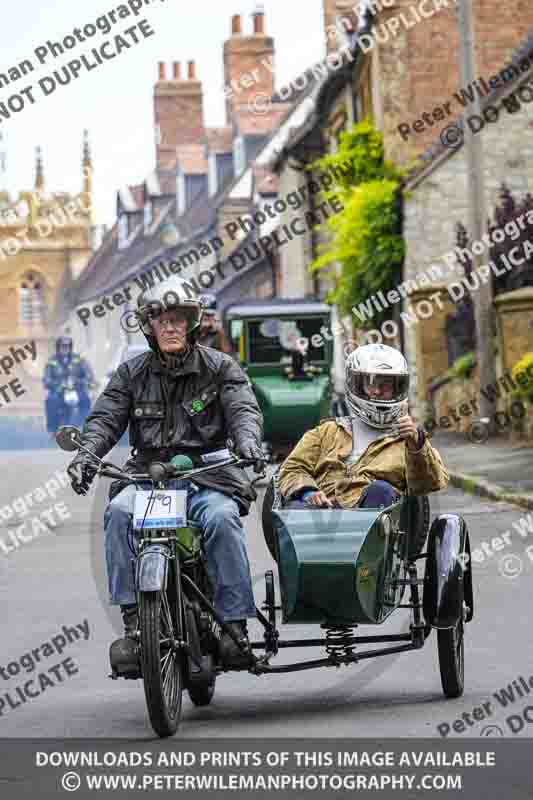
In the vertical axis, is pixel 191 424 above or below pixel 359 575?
above

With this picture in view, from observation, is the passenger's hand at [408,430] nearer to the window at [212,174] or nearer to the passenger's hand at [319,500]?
the passenger's hand at [319,500]

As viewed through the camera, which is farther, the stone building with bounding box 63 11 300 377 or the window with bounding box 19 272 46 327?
the window with bounding box 19 272 46 327

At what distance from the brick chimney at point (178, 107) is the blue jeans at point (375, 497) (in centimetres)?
7430

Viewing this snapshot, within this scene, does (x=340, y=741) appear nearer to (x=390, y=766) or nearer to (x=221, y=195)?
(x=390, y=766)

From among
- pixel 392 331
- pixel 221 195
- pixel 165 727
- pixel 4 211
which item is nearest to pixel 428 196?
pixel 392 331

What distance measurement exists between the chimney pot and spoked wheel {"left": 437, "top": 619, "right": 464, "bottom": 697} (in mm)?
59639

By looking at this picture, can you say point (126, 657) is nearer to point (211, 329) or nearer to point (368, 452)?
point (368, 452)

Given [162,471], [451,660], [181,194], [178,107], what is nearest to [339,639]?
[451,660]

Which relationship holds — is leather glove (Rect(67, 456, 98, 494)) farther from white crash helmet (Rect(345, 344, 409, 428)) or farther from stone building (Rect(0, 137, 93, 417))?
stone building (Rect(0, 137, 93, 417))

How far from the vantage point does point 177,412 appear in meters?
7.07

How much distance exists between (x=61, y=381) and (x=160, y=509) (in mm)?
31059

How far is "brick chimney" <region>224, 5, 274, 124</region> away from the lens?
216ft

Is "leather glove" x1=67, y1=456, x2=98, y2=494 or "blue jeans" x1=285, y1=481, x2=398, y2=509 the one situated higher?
"leather glove" x1=67, y1=456, x2=98, y2=494

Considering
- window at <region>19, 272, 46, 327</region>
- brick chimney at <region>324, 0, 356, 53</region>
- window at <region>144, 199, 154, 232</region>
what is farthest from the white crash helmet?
window at <region>19, 272, 46, 327</region>
